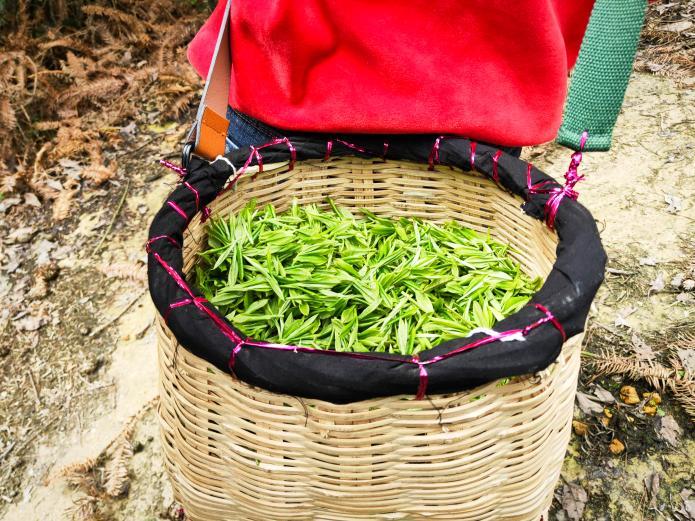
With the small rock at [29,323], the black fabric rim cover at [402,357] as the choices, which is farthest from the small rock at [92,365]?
the black fabric rim cover at [402,357]

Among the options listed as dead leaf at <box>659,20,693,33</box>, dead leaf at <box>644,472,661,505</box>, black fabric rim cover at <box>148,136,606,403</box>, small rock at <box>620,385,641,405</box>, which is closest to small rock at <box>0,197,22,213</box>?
black fabric rim cover at <box>148,136,606,403</box>

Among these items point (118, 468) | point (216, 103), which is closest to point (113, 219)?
point (118, 468)

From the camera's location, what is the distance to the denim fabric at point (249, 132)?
1.91 meters

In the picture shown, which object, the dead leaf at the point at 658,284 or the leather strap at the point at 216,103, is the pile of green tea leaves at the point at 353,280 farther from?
the dead leaf at the point at 658,284

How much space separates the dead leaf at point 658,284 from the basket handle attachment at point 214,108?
6.24ft

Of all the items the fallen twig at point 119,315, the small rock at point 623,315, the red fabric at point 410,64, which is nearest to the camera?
the red fabric at point 410,64

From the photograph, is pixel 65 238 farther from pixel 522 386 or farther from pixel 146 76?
pixel 522 386

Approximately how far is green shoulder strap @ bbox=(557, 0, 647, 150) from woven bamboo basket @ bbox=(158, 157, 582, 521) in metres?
0.32

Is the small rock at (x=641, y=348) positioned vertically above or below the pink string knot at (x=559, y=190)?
below

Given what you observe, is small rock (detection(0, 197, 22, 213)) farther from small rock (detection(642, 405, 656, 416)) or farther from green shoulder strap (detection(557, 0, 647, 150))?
small rock (detection(642, 405, 656, 416))

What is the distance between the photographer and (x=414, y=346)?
149 cm

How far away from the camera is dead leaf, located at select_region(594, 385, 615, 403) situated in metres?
2.22

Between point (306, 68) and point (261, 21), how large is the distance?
7.1 inches

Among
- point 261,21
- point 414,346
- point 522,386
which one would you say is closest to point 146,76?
point 261,21
